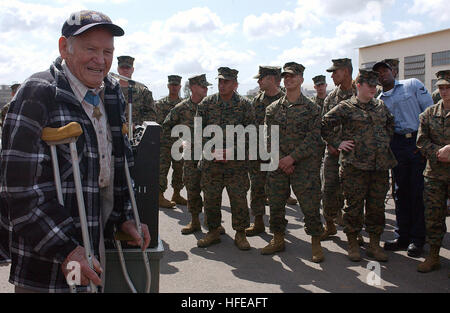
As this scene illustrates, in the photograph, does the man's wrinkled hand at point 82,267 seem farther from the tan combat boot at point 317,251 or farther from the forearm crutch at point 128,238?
the tan combat boot at point 317,251

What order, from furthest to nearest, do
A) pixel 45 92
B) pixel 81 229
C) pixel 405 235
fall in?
pixel 405 235, pixel 81 229, pixel 45 92

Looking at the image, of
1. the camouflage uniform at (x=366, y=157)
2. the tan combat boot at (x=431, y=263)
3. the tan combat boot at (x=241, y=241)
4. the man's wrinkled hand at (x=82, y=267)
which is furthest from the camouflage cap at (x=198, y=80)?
the man's wrinkled hand at (x=82, y=267)

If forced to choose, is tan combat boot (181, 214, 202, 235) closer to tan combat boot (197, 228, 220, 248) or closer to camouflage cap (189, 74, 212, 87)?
tan combat boot (197, 228, 220, 248)

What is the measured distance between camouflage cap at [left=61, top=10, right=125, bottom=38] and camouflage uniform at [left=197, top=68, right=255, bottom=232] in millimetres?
3555

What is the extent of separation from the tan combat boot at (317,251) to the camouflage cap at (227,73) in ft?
7.61

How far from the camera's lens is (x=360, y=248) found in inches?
209

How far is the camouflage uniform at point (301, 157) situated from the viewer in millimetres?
4945

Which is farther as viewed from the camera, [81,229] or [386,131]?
[386,131]

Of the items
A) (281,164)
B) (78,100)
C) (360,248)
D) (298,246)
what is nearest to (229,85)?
(281,164)

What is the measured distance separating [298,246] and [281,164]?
3.96 ft

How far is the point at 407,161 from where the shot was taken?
5.20m

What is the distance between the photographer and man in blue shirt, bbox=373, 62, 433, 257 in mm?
5145

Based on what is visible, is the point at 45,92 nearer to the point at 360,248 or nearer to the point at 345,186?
the point at 345,186

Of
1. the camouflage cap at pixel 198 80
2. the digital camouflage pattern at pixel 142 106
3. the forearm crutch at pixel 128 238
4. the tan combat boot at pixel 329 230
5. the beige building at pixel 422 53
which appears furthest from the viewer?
the beige building at pixel 422 53
